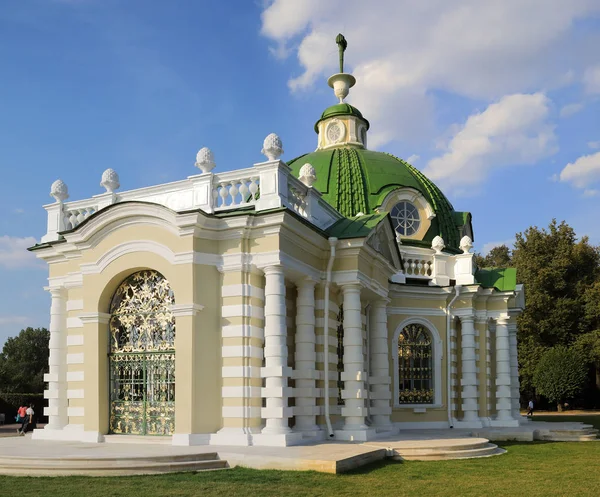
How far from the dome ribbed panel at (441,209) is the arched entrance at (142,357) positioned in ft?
40.1

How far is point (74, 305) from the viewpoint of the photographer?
50.3 ft

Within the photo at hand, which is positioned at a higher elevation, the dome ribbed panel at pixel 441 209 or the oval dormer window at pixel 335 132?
the oval dormer window at pixel 335 132

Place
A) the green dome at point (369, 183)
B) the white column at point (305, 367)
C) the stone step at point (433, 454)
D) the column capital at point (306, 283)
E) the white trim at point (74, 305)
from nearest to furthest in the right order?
the stone step at point (433, 454) < the white column at point (305, 367) < the column capital at point (306, 283) < the white trim at point (74, 305) < the green dome at point (369, 183)

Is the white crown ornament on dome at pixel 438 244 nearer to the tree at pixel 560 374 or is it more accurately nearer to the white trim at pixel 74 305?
the white trim at pixel 74 305

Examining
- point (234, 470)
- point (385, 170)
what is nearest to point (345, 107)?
point (385, 170)

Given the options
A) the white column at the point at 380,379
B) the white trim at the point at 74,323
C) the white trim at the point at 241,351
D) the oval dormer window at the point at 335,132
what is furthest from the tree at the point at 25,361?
the white trim at the point at 241,351

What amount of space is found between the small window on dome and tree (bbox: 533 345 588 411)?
19.4 metres

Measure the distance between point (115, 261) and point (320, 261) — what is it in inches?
175

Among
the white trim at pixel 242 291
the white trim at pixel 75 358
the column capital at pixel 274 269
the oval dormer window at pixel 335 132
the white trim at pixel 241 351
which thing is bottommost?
the white trim at pixel 75 358

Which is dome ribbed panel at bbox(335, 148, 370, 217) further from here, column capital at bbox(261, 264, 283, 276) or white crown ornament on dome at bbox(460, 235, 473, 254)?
column capital at bbox(261, 264, 283, 276)

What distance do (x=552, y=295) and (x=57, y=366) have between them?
32.9 m

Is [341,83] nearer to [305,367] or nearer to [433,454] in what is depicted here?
[305,367]

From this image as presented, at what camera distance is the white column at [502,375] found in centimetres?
2173

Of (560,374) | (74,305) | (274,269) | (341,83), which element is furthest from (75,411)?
(560,374)
